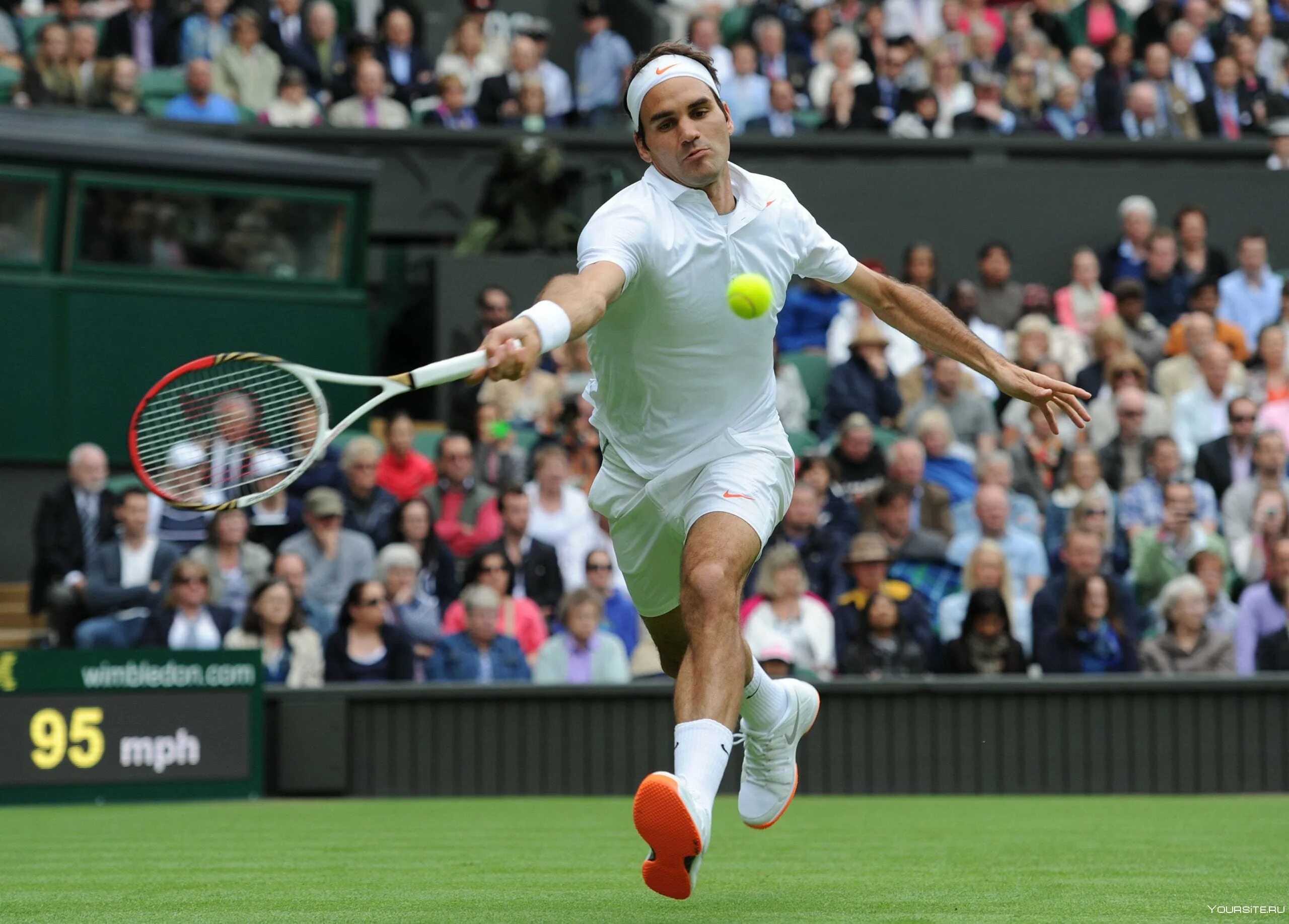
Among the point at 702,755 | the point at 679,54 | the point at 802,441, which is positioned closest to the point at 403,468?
the point at 802,441

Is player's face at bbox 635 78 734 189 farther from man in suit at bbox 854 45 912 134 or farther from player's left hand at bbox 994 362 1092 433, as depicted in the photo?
man in suit at bbox 854 45 912 134

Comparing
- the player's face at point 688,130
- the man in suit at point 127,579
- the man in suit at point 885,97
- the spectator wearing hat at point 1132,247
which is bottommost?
the man in suit at point 127,579

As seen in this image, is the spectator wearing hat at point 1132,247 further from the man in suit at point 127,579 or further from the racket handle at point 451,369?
the racket handle at point 451,369

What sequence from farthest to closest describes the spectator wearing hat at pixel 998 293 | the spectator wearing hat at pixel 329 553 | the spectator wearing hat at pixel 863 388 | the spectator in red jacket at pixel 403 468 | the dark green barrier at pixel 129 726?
the spectator wearing hat at pixel 998 293, the spectator wearing hat at pixel 863 388, the spectator in red jacket at pixel 403 468, the spectator wearing hat at pixel 329 553, the dark green barrier at pixel 129 726

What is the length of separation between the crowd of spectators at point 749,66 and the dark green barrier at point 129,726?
6474 millimetres

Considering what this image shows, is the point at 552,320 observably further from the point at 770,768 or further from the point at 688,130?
the point at 770,768

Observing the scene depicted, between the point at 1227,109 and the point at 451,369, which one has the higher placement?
the point at 1227,109

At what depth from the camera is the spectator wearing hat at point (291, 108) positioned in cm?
1557

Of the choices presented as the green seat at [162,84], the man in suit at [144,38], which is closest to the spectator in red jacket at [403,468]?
the green seat at [162,84]

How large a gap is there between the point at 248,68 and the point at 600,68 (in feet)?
10.0

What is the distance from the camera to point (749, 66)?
16.1m

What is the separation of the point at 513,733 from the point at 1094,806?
3.03 m

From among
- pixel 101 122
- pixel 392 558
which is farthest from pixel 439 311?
pixel 392 558

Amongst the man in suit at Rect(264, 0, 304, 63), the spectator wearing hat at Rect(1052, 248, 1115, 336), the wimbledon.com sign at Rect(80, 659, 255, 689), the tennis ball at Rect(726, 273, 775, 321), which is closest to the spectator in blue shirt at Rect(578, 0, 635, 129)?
the man in suit at Rect(264, 0, 304, 63)
